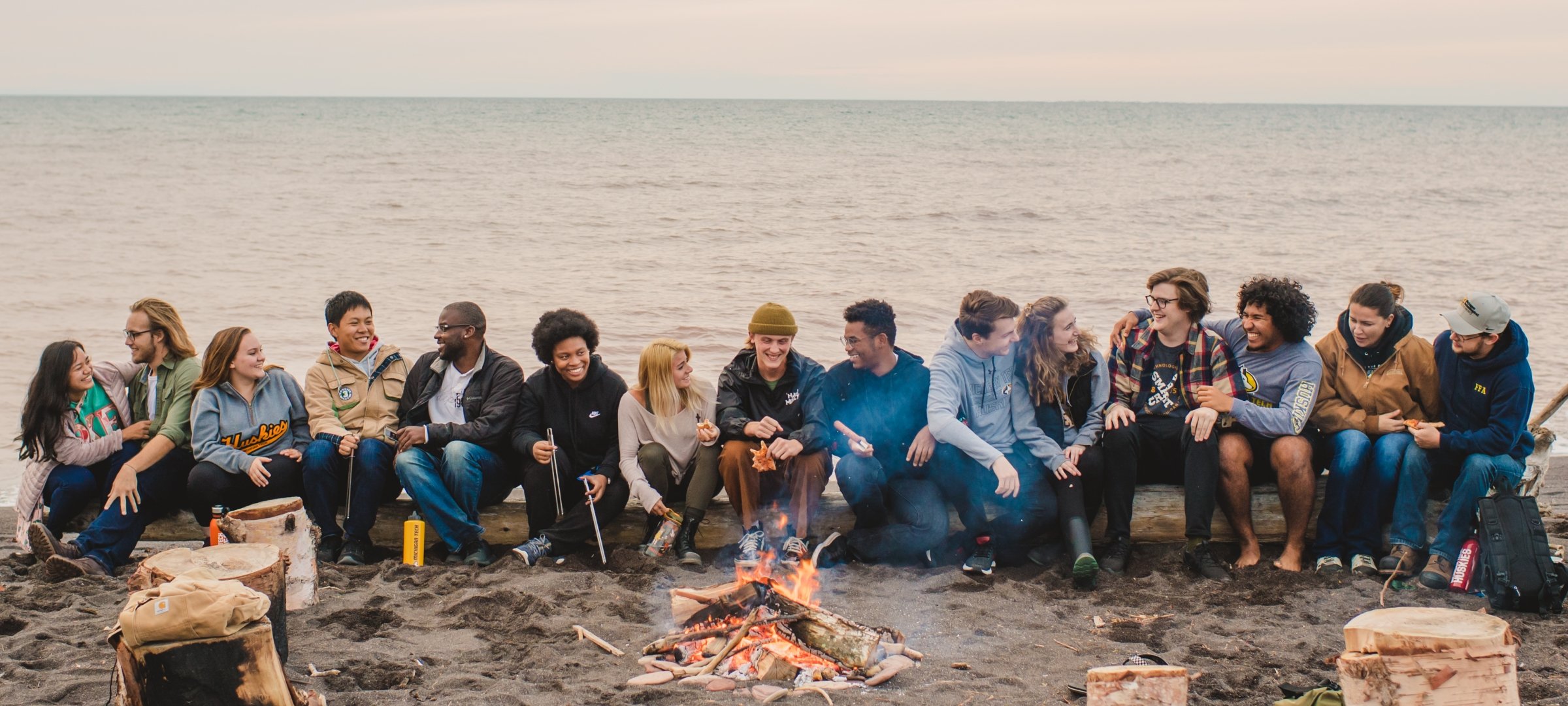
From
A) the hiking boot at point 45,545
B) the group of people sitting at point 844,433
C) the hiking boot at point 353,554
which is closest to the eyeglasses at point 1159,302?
the group of people sitting at point 844,433

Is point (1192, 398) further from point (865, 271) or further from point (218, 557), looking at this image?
point (865, 271)

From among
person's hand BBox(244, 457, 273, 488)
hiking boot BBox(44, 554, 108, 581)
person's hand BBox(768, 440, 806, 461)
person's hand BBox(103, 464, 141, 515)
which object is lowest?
hiking boot BBox(44, 554, 108, 581)

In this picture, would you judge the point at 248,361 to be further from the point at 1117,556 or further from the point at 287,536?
the point at 1117,556

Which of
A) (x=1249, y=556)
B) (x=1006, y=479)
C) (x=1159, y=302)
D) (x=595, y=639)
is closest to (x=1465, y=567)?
(x=1249, y=556)

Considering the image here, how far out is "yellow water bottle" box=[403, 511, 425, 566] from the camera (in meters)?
5.88

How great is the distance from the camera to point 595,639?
4820mm

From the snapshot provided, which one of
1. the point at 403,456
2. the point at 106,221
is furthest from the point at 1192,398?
the point at 106,221

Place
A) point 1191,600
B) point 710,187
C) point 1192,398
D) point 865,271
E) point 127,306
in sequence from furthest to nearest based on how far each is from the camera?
point 710,187
point 865,271
point 127,306
point 1192,398
point 1191,600

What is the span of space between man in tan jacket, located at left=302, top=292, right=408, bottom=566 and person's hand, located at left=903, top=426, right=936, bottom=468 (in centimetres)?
273

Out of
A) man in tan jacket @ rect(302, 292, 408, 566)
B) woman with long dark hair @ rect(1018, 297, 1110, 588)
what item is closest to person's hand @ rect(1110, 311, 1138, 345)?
woman with long dark hair @ rect(1018, 297, 1110, 588)

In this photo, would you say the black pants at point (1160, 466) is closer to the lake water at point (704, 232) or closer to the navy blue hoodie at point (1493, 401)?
the navy blue hoodie at point (1493, 401)

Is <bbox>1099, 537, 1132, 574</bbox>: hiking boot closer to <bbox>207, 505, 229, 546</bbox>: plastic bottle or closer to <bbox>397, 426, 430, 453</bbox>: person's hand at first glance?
<bbox>397, 426, 430, 453</bbox>: person's hand

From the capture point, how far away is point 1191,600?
17.5 ft

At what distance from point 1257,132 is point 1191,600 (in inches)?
2441
